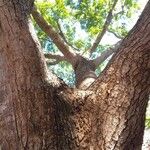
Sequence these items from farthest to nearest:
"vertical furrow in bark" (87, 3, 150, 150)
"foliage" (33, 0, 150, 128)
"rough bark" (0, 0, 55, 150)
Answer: "foliage" (33, 0, 150, 128), "vertical furrow in bark" (87, 3, 150, 150), "rough bark" (0, 0, 55, 150)

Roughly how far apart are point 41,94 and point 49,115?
0.20 meters

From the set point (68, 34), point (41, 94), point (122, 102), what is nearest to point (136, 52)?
point (122, 102)

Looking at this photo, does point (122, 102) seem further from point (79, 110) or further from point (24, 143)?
point (24, 143)

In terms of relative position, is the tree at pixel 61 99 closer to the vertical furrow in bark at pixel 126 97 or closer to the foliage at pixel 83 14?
the vertical furrow in bark at pixel 126 97

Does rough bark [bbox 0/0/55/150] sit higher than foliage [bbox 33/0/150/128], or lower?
lower

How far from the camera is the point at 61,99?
10.5 ft

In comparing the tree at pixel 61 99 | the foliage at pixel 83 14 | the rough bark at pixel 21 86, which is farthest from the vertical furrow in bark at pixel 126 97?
the foliage at pixel 83 14

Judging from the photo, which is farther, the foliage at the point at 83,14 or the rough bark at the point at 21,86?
the foliage at the point at 83,14

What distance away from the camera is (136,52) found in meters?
3.23

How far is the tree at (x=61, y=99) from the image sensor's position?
3016 mm

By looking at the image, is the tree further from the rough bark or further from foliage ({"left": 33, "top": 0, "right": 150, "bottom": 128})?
foliage ({"left": 33, "top": 0, "right": 150, "bottom": 128})

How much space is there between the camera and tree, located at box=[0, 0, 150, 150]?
302 cm

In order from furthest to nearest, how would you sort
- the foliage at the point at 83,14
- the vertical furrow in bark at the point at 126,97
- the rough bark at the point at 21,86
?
the foliage at the point at 83,14 < the vertical furrow in bark at the point at 126,97 < the rough bark at the point at 21,86

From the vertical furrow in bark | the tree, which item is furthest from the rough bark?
the vertical furrow in bark
